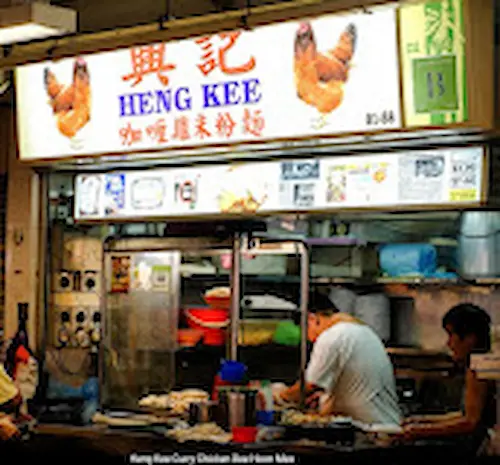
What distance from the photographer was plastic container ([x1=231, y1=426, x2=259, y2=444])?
543 cm

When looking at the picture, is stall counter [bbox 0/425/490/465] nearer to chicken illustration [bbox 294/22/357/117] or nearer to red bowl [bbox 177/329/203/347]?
red bowl [bbox 177/329/203/347]

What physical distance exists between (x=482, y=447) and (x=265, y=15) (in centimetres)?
264

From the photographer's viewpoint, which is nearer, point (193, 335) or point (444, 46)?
point (444, 46)

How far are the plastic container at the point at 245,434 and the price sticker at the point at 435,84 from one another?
88.2 inches

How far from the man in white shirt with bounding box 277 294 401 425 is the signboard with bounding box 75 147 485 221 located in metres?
1.06

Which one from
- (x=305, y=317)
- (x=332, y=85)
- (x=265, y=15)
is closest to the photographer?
(x=265, y=15)

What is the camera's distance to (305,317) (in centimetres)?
739

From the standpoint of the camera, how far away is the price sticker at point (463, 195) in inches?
242

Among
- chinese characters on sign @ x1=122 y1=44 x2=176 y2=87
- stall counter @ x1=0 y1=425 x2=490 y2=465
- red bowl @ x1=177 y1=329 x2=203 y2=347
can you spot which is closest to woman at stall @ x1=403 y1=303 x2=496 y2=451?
stall counter @ x1=0 y1=425 x2=490 y2=465

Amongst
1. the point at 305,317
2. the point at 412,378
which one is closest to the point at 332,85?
the point at 305,317

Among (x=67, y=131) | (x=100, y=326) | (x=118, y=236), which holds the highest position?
(x=67, y=131)

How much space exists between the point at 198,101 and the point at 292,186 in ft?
3.18

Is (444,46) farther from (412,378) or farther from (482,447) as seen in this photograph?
(412,378)

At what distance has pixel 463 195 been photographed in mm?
6199
